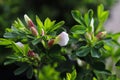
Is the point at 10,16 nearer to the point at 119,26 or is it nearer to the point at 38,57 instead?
the point at 38,57

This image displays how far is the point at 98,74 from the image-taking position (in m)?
1.45

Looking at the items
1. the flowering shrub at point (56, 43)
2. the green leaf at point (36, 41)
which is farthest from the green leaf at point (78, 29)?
the green leaf at point (36, 41)

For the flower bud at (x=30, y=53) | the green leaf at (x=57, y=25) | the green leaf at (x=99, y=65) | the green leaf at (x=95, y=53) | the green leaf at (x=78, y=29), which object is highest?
the green leaf at (x=57, y=25)

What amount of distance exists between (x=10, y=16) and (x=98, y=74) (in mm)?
1132

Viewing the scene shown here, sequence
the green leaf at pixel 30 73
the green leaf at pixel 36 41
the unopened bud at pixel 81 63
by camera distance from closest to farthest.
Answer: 1. the green leaf at pixel 36 41
2. the green leaf at pixel 30 73
3. the unopened bud at pixel 81 63

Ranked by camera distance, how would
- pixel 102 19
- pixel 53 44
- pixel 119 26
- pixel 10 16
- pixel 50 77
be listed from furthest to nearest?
pixel 119 26, pixel 10 16, pixel 50 77, pixel 102 19, pixel 53 44

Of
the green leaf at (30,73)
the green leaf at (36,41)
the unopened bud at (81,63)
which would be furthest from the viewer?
the unopened bud at (81,63)

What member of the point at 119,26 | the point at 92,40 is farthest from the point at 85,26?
the point at 119,26

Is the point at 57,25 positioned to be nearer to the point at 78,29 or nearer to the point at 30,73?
the point at 78,29

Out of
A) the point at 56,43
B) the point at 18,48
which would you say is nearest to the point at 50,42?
Answer: the point at 56,43

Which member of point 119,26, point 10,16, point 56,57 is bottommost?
point 119,26

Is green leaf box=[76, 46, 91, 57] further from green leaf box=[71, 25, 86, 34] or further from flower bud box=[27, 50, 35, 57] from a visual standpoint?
flower bud box=[27, 50, 35, 57]

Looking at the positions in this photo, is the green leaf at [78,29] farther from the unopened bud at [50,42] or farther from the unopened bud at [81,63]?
the unopened bud at [81,63]

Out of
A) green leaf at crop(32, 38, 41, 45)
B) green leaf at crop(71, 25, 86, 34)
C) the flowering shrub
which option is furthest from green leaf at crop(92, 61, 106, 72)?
green leaf at crop(32, 38, 41, 45)
